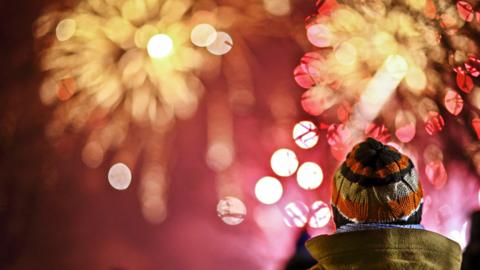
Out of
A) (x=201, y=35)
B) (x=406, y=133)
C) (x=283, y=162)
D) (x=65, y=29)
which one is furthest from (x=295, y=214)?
(x=65, y=29)

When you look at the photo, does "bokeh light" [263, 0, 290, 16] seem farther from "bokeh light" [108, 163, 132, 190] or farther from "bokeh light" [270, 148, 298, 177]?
"bokeh light" [108, 163, 132, 190]

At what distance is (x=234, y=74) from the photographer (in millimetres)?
2617

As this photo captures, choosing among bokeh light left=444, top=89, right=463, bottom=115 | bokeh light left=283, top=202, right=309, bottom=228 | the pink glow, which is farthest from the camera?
bokeh light left=444, top=89, right=463, bottom=115

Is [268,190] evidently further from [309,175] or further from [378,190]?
[378,190]

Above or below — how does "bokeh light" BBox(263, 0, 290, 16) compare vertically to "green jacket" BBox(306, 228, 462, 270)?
below

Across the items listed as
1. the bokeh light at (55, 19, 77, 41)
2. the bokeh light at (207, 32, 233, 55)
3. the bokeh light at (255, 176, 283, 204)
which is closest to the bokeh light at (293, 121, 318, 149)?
the bokeh light at (255, 176, 283, 204)

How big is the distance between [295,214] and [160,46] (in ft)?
2.78

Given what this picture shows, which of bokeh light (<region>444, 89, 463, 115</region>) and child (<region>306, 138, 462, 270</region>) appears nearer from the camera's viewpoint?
child (<region>306, 138, 462, 270</region>)

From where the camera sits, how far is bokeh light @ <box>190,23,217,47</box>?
2.58m

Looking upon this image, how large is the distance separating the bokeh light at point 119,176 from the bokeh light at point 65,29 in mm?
510

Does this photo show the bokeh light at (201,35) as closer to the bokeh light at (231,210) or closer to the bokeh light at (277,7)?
the bokeh light at (277,7)

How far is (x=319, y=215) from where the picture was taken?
2676 mm

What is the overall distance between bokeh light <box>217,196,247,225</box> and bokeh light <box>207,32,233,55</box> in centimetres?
57

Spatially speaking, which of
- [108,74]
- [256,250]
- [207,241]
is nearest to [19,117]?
[108,74]
